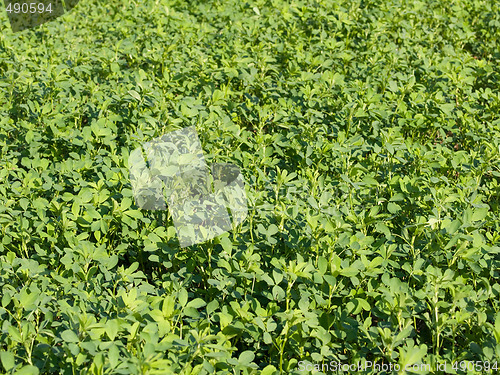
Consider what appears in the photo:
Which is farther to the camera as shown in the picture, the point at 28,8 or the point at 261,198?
the point at 28,8

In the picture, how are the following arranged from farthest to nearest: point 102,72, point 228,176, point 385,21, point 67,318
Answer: point 385,21 → point 102,72 → point 228,176 → point 67,318

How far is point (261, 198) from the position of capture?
2.80 meters

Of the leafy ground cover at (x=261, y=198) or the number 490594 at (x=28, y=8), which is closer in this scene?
the leafy ground cover at (x=261, y=198)

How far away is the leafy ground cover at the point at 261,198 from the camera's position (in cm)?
215

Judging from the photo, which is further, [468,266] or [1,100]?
[1,100]

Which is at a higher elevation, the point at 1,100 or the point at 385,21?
the point at 385,21

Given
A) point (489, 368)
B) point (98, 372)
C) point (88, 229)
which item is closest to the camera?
point (98, 372)

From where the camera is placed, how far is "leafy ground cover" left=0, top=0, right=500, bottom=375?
2.15 metres

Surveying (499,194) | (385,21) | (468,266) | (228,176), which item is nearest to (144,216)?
(228,176)

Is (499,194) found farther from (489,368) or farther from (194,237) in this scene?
(194,237)

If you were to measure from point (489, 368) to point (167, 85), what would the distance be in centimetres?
286

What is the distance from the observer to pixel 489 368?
2.03 meters

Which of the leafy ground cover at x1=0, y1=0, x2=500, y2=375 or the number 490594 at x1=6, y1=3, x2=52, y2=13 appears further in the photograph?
the number 490594 at x1=6, y1=3, x2=52, y2=13

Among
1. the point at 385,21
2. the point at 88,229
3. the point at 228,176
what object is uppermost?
the point at 385,21
